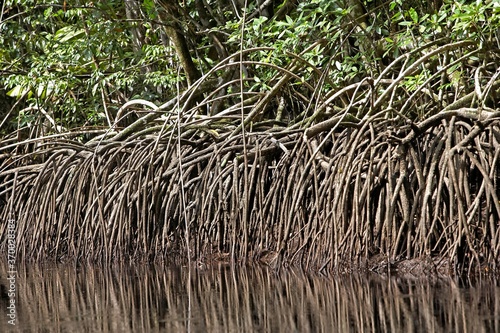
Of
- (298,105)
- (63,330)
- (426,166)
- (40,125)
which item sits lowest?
(63,330)

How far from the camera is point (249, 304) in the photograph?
15.3 feet

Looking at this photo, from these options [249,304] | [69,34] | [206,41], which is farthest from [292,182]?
[69,34]

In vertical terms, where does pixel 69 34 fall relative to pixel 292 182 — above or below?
above

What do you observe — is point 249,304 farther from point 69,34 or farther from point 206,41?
point 69,34

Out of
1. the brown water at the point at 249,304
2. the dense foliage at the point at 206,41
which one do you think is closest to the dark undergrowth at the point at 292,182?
the dense foliage at the point at 206,41

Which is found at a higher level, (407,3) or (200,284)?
(407,3)

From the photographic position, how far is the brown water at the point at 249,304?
3.95m

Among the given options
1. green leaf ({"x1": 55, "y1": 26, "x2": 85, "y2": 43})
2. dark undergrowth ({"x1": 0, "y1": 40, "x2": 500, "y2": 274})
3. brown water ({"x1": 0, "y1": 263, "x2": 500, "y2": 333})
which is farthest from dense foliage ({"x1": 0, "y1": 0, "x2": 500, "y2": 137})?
brown water ({"x1": 0, "y1": 263, "x2": 500, "y2": 333})

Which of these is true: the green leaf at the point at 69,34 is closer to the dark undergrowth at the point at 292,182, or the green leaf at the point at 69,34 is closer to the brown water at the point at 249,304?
the dark undergrowth at the point at 292,182

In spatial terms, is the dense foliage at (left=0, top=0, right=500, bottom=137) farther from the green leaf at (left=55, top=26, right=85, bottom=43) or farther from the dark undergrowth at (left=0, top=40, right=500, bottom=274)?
the dark undergrowth at (left=0, top=40, right=500, bottom=274)

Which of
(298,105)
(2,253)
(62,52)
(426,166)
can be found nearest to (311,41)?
(298,105)

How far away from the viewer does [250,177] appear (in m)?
6.25

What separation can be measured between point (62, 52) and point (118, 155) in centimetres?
188

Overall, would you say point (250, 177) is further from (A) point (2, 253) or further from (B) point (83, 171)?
(A) point (2, 253)
